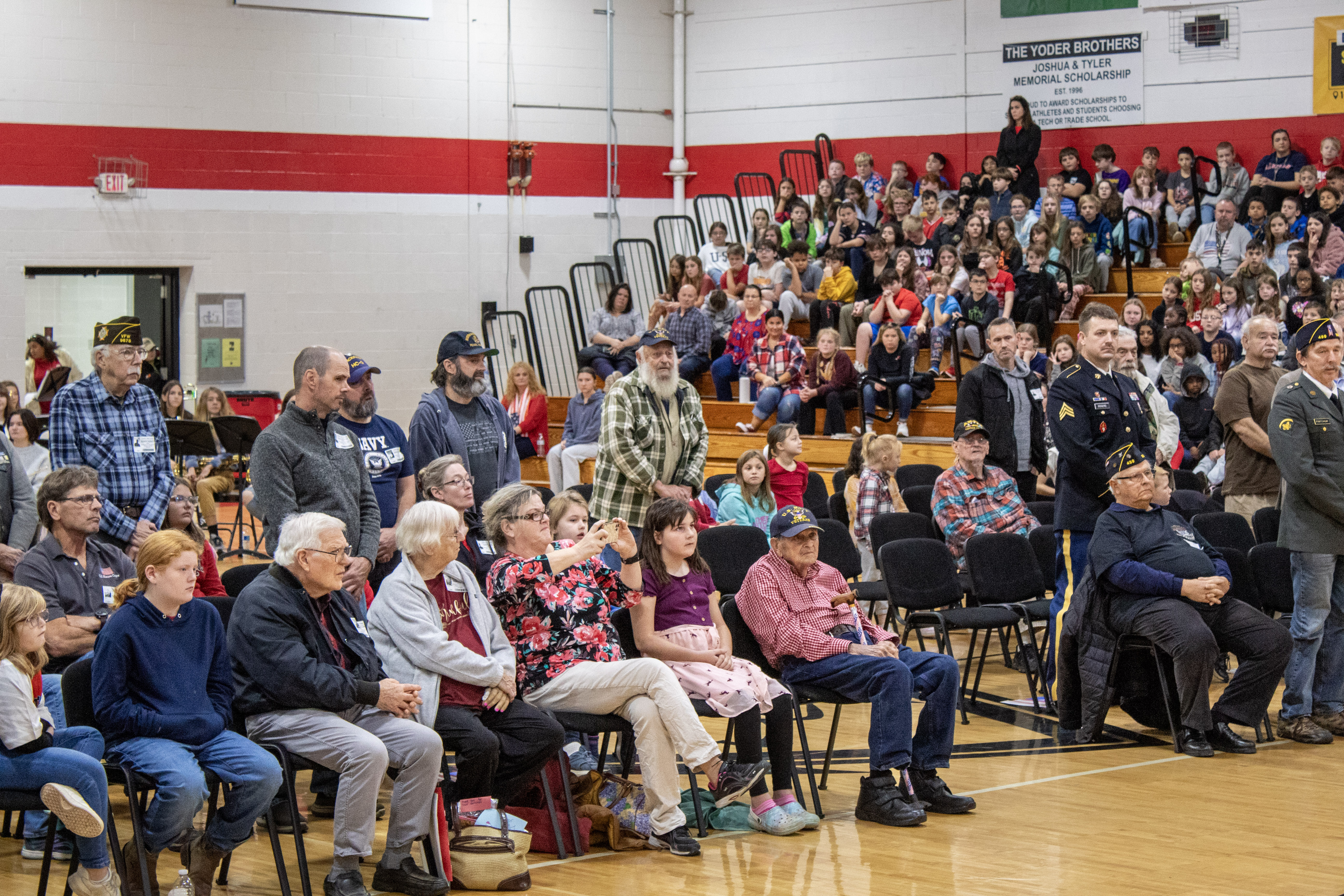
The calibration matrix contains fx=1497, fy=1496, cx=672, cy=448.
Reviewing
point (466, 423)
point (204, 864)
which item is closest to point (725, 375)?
point (466, 423)

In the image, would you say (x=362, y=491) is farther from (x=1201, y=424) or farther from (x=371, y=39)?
(x=371, y=39)

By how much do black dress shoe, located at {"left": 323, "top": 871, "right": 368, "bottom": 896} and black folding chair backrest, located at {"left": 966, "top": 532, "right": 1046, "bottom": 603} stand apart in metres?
3.39

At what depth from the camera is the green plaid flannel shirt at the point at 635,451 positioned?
6.23 meters

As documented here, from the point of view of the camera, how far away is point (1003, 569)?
21.8ft

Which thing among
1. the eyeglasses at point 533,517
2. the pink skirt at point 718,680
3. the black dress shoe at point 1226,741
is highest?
the eyeglasses at point 533,517

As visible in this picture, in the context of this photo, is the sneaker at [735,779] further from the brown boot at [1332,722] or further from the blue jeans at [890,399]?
the blue jeans at [890,399]

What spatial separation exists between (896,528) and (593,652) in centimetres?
282

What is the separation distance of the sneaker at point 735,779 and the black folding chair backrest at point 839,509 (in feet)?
11.4

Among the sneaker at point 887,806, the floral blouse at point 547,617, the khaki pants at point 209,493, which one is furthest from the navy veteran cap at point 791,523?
the khaki pants at point 209,493

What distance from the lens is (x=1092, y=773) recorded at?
215 inches

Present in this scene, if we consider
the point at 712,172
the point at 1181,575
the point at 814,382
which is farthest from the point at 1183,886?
the point at 712,172

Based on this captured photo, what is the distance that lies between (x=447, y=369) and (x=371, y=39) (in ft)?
28.5

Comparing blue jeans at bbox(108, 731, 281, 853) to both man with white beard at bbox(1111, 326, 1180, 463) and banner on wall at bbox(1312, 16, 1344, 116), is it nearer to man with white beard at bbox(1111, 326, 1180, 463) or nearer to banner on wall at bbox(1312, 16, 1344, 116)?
man with white beard at bbox(1111, 326, 1180, 463)

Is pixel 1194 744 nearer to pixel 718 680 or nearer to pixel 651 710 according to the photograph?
pixel 718 680
